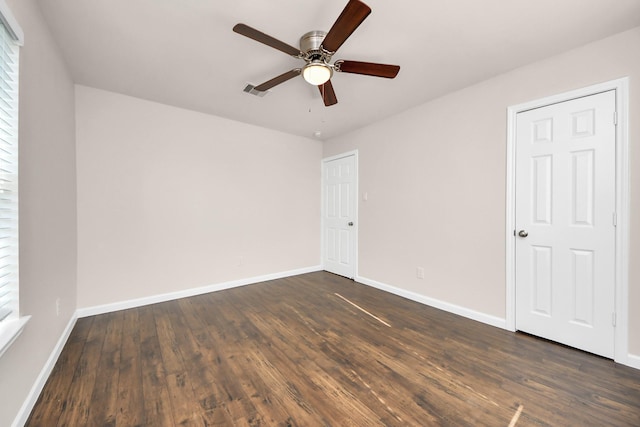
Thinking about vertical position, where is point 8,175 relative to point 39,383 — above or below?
above

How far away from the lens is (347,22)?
4.86 ft

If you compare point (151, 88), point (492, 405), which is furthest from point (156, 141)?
point (492, 405)

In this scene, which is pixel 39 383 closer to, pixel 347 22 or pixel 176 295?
pixel 176 295

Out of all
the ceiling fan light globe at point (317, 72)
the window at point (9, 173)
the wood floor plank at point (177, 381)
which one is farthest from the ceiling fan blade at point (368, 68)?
the wood floor plank at point (177, 381)

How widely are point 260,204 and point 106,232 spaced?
1.95 metres

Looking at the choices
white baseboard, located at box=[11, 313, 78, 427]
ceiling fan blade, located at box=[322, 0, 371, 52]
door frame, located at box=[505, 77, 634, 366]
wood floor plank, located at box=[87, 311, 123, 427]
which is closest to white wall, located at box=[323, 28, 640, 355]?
door frame, located at box=[505, 77, 634, 366]

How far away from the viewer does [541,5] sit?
5.55 ft

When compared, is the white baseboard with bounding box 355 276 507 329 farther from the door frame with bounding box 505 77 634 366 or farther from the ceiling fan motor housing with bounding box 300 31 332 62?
Result: the ceiling fan motor housing with bounding box 300 31 332 62

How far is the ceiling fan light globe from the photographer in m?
1.91

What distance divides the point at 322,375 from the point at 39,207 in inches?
89.5

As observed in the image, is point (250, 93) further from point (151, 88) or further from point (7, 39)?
point (7, 39)

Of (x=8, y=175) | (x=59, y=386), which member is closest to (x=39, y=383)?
(x=59, y=386)

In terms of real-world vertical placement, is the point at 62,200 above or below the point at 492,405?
above

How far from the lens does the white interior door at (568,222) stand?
6.68 ft
